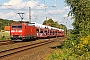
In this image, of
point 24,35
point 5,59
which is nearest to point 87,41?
point 5,59

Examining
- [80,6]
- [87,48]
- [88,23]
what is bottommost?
[87,48]

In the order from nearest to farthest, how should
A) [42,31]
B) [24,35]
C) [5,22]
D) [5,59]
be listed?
[5,59] < [24,35] < [42,31] < [5,22]

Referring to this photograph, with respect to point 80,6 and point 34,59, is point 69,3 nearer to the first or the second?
point 80,6

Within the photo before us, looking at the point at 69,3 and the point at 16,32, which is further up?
the point at 69,3

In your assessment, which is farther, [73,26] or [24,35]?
[24,35]

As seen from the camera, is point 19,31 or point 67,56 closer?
point 67,56

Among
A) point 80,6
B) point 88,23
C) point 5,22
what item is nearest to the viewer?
point 88,23

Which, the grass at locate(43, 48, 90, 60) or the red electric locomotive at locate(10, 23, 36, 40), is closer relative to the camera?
the grass at locate(43, 48, 90, 60)

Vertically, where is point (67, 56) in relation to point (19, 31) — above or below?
below

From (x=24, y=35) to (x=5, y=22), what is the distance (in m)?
106

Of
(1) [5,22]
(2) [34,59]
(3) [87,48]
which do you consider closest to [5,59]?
(2) [34,59]

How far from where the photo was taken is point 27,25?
4166 centimetres

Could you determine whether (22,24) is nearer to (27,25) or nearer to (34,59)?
(27,25)

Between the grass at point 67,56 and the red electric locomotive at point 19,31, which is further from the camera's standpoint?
the red electric locomotive at point 19,31
